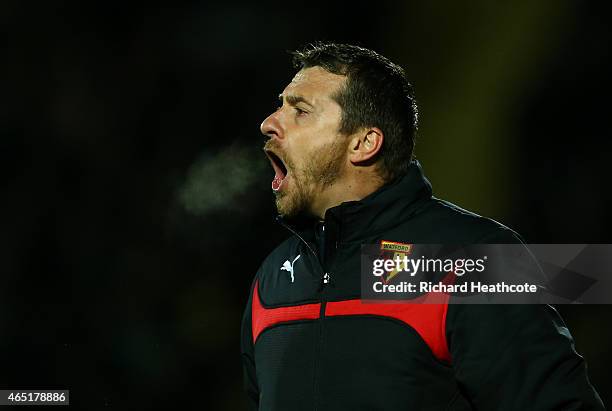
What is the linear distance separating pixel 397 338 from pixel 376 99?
52 centimetres

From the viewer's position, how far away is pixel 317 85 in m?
1.51

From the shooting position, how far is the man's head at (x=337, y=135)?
4.82 feet

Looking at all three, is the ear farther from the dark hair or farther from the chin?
the chin

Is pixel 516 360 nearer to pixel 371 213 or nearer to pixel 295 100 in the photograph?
pixel 371 213

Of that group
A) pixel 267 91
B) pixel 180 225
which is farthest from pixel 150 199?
pixel 267 91

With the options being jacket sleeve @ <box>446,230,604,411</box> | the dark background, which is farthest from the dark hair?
the dark background

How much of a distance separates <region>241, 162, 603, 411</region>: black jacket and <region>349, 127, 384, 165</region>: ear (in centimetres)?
9

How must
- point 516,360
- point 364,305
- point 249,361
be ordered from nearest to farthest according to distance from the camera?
point 516,360 < point 364,305 < point 249,361

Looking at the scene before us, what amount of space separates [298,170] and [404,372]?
464mm

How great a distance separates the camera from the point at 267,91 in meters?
2.82

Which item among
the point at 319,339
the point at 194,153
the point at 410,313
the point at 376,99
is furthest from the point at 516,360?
the point at 194,153

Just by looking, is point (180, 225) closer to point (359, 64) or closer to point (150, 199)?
point (150, 199)

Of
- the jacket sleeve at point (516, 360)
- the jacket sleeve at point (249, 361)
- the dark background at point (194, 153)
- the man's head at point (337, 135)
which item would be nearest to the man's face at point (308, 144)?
the man's head at point (337, 135)

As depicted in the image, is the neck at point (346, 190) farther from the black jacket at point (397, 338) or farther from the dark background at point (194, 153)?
the dark background at point (194, 153)
